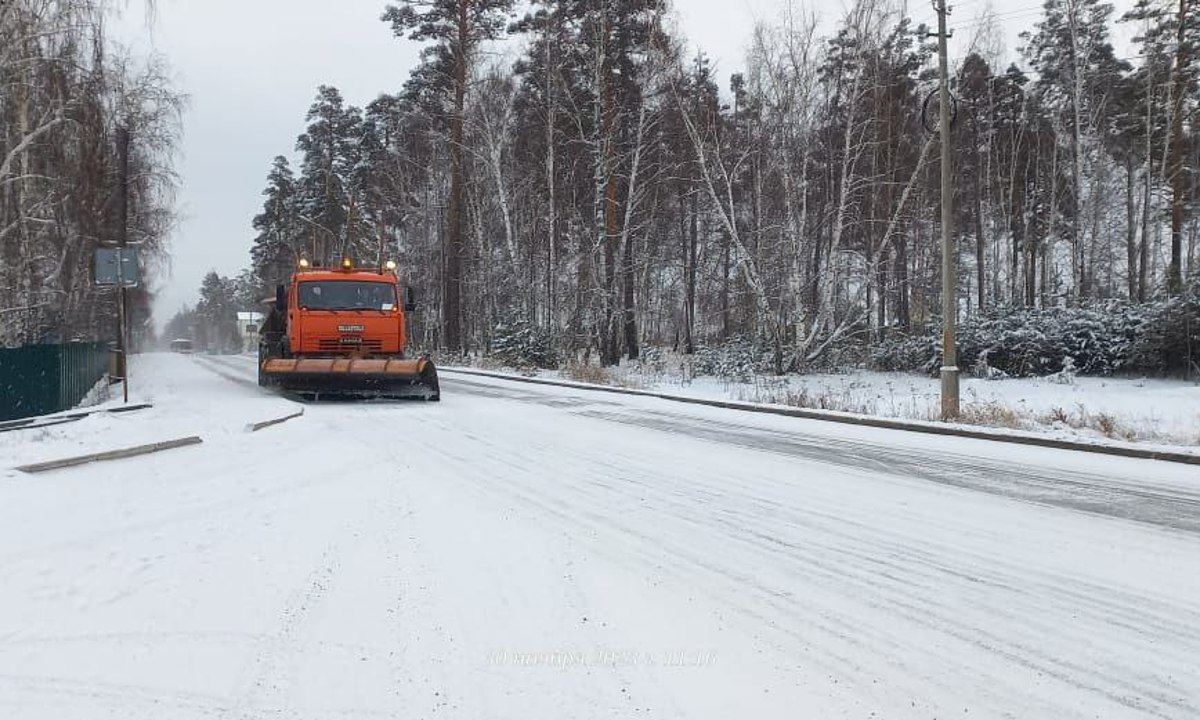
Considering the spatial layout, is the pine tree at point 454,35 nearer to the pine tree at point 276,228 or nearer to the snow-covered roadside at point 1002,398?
the snow-covered roadside at point 1002,398

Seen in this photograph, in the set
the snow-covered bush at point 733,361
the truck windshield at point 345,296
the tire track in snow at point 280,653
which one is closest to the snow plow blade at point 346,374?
the truck windshield at point 345,296

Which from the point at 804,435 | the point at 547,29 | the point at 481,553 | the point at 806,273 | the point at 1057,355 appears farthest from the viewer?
the point at 547,29

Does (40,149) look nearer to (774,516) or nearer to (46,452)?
(46,452)

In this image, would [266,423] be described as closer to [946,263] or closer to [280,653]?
[280,653]

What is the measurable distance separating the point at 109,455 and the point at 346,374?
266 inches

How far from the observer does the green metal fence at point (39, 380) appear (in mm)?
11359

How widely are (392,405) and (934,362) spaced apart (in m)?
16.6

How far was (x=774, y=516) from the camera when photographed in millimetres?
5715

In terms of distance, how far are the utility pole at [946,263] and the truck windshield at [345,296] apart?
11.4 metres

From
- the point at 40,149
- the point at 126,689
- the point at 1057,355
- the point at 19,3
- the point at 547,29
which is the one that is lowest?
the point at 126,689

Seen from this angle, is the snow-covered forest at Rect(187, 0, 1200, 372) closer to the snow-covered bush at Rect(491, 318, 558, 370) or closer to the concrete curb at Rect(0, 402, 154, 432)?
the snow-covered bush at Rect(491, 318, 558, 370)

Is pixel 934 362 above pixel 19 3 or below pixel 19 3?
below

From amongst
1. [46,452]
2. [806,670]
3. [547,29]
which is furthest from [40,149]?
[806,670]

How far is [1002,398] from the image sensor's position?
16.5 meters
